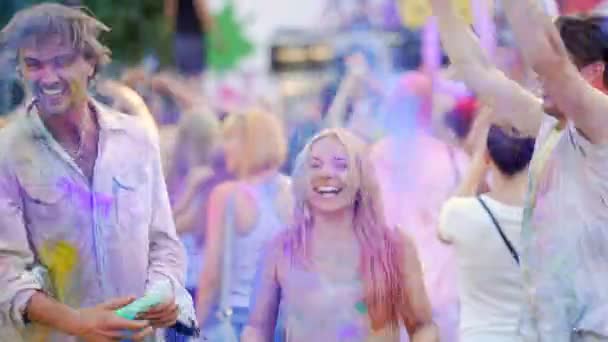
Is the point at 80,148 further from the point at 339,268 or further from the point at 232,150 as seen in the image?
the point at 232,150

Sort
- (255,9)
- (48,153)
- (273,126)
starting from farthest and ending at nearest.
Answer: (255,9) < (273,126) < (48,153)

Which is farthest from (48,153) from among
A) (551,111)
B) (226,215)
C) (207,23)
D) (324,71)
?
(207,23)

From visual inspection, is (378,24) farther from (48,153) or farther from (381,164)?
(48,153)

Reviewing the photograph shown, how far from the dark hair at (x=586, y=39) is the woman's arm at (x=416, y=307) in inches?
40.6

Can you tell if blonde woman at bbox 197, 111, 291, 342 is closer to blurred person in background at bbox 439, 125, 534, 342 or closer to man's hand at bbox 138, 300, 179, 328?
blurred person in background at bbox 439, 125, 534, 342

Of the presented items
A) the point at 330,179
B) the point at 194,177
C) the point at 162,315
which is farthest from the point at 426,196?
the point at 162,315

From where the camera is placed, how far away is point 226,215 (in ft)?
25.0

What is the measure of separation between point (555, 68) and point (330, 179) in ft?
4.20

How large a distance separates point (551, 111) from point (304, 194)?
48.2 inches

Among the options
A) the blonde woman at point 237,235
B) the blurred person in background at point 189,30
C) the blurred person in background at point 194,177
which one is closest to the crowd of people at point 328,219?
the blonde woman at point 237,235

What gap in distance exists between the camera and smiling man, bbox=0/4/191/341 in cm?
488

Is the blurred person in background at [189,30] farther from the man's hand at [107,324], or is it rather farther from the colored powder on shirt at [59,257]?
the man's hand at [107,324]

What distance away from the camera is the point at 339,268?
217 inches

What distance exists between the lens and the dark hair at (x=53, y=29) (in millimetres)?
5062
